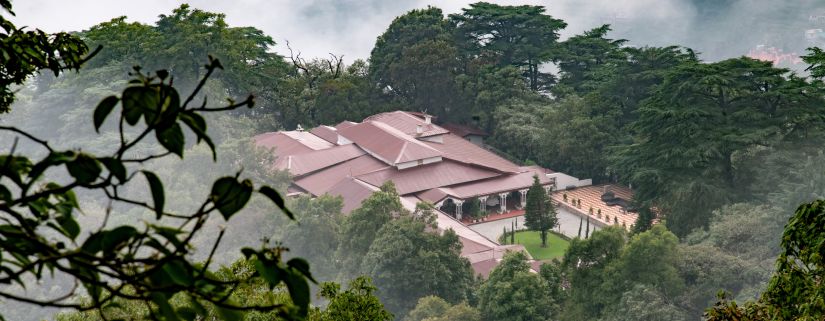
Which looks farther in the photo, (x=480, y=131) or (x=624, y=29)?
(x=624, y=29)

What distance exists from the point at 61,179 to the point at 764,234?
43.4 ft

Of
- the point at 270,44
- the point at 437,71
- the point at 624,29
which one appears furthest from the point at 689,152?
the point at 624,29

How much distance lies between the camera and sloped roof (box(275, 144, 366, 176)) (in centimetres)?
1984

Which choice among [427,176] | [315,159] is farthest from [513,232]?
[315,159]

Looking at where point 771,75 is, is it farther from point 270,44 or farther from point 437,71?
point 270,44

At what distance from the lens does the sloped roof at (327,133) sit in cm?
2175

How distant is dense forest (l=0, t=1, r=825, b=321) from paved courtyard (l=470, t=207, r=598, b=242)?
129 cm

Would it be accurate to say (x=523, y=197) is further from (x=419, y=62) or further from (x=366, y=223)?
(x=366, y=223)

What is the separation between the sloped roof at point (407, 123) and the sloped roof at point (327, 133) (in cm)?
91

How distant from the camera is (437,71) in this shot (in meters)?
24.2

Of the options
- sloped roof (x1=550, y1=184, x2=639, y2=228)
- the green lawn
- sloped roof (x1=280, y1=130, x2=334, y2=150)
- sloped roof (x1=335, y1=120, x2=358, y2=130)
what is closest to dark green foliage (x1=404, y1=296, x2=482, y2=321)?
the green lawn

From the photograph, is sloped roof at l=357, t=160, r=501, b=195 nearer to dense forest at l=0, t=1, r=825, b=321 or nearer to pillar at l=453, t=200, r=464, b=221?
pillar at l=453, t=200, r=464, b=221

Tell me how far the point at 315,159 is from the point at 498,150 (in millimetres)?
4841

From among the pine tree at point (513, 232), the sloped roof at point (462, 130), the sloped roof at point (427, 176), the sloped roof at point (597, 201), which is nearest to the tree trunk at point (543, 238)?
the pine tree at point (513, 232)
